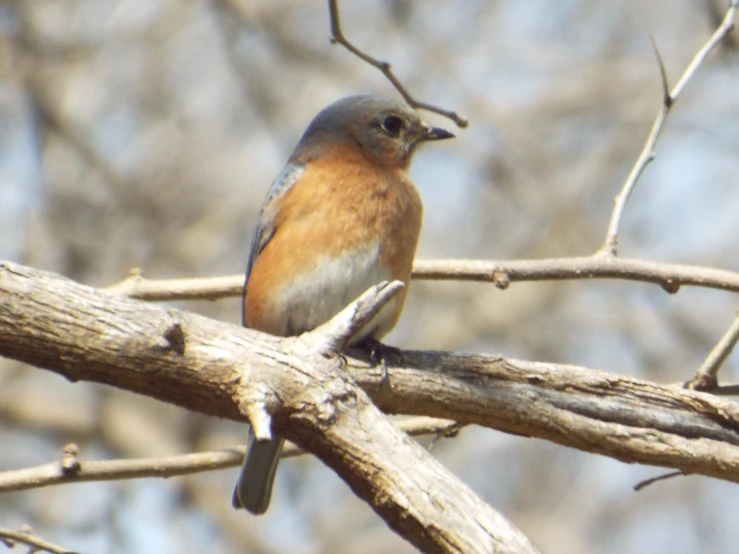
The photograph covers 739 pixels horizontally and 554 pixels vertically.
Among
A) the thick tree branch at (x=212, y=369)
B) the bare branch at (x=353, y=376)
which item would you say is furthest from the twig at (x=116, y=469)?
the thick tree branch at (x=212, y=369)

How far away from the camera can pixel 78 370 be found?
2973mm

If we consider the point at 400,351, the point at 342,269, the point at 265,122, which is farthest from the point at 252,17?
the point at 400,351

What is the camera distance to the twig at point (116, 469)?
143 inches

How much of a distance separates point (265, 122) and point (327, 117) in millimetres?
4710

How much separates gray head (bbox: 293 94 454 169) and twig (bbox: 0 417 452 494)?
1.61m

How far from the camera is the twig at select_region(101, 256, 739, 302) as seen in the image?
4.34 metres

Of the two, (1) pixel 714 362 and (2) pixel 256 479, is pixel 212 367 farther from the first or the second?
(1) pixel 714 362

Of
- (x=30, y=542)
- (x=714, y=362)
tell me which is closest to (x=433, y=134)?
(x=714, y=362)

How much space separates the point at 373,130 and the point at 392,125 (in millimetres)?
115

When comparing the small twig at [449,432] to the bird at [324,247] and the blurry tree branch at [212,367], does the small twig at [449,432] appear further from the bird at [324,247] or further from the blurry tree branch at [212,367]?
the blurry tree branch at [212,367]

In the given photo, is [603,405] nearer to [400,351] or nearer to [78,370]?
[400,351]

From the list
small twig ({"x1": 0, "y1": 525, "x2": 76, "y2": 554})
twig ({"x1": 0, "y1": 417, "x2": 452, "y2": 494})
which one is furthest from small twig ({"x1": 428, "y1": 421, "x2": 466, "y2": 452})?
small twig ({"x1": 0, "y1": 525, "x2": 76, "y2": 554})

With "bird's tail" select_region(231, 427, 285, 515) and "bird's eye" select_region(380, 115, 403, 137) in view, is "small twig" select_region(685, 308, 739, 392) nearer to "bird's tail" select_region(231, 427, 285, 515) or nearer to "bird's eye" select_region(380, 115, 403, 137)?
"bird's tail" select_region(231, 427, 285, 515)

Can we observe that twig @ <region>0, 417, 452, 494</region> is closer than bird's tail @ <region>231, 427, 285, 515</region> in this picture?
Yes
